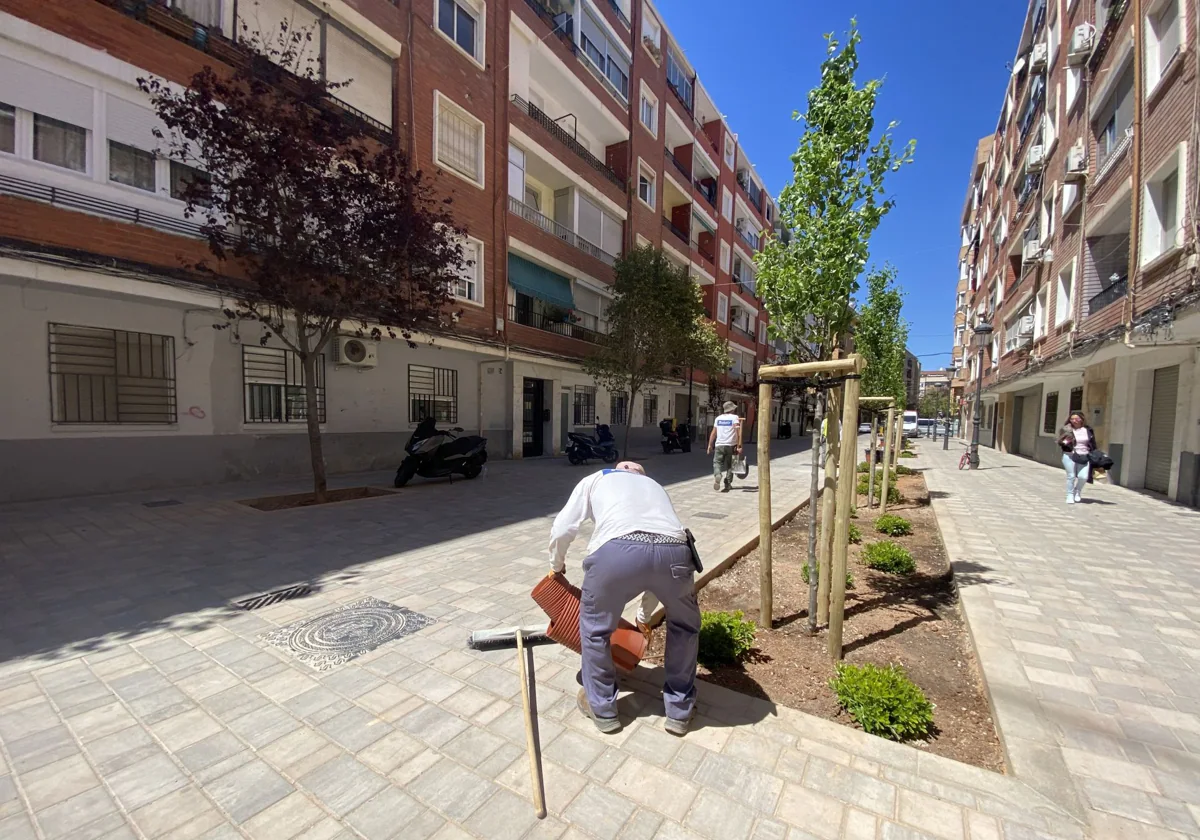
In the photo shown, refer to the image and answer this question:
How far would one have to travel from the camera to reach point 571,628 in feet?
8.32

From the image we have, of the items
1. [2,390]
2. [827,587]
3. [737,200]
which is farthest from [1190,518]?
[737,200]

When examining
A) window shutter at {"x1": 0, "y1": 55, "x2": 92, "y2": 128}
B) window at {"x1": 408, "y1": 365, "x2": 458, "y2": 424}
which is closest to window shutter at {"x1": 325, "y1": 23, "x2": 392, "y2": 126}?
window shutter at {"x1": 0, "y1": 55, "x2": 92, "y2": 128}

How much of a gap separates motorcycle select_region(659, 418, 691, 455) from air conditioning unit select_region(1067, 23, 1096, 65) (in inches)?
594

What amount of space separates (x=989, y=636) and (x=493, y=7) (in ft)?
55.7

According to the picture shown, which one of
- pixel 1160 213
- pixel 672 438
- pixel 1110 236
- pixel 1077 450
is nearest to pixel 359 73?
pixel 672 438

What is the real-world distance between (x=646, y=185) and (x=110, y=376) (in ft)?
63.2

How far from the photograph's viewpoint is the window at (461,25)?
12.4 m

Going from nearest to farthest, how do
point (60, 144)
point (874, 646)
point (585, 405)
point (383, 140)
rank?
point (874, 646), point (60, 144), point (383, 140), point (585, 405)

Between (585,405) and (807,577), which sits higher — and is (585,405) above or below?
above

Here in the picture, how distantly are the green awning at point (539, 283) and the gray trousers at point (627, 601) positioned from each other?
13.5 m

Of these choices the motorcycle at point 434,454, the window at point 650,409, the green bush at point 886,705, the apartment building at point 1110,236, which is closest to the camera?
the green bush at point 886,705

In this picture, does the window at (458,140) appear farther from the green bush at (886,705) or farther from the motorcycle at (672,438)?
the green bush at (886,705)

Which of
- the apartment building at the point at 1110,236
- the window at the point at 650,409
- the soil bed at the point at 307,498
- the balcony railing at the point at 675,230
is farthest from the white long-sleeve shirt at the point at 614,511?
the balcony railing at the point at 675,230

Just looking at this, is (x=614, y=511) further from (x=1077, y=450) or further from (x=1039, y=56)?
(x=1039, y=56)
